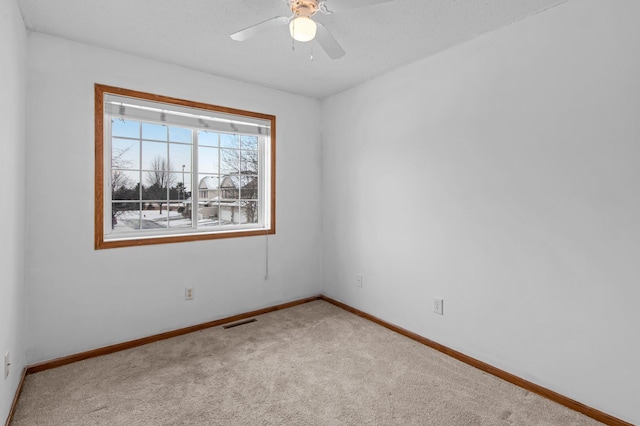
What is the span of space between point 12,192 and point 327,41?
6.64 ft

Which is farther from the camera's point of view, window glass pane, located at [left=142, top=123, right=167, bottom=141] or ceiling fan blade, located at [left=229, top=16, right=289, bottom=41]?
window glass pane, located at [left=142, top=123, right=167, bottom=141]

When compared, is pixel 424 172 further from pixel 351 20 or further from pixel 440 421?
pixel 440 421

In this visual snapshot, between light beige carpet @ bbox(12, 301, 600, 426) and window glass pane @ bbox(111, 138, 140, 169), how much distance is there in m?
1.54

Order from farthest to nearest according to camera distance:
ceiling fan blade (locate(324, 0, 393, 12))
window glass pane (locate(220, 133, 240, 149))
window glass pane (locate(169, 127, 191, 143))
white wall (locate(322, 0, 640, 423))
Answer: window glass pane (locate(220, 133, 240, 149)) < window glass pane (locate(169, 127, 191, 143)) < white wall (locate(322, 0, 640, 423)) < ceiling fan blade (locate(324, 0, 393, 12))

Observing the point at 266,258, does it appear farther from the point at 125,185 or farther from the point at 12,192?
the point at 12,192

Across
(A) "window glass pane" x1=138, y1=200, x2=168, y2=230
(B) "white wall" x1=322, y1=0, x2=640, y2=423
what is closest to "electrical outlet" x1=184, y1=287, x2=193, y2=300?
(A) "window glass pane" x1=138, y1=200, x2=168, y2=230

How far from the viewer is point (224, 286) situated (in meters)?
3.33

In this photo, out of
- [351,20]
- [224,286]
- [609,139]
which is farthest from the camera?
[224,286]

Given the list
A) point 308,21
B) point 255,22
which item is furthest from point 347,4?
point 255,22

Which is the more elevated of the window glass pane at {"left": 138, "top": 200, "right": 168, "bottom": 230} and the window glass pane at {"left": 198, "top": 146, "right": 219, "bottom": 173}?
the window glass pane at {"left": 198, "top": 146, "right": 219, "bottom": 173}

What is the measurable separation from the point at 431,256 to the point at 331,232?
136 cm

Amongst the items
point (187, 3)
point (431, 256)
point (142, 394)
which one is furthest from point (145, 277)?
point (431, 256)

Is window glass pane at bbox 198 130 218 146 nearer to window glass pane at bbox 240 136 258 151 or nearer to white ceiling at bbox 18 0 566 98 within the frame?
window glass pane at bbox 240 136 258 151

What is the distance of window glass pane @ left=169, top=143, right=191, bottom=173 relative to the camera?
3.15 m
